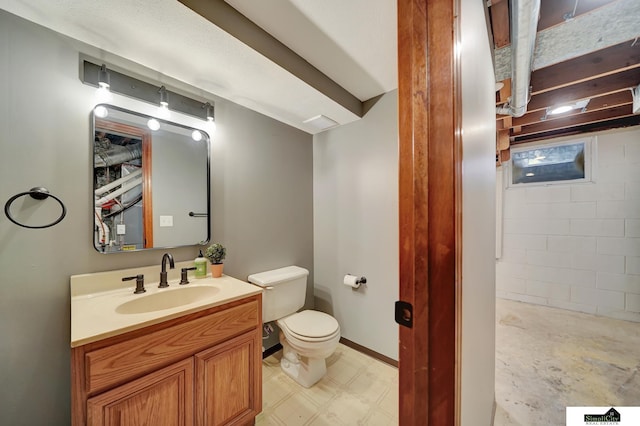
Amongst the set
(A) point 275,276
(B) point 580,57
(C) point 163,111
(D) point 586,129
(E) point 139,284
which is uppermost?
(B) point 580,57

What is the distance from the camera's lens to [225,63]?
134 centimetres

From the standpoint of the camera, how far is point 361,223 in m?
2.04

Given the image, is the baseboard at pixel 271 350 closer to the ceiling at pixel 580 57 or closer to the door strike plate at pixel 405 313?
the door strike plate at pixel 405 313

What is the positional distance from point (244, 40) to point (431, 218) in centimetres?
130

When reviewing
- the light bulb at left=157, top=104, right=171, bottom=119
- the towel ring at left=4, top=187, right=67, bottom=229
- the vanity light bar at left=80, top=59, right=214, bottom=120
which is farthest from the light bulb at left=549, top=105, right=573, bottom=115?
the towel ring at left=4, top=187, right=67, bottom=229

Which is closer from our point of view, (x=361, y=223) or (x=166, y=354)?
(x=166, y=354)

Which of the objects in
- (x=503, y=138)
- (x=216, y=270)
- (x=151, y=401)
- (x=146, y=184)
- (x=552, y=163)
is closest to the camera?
(x=151, y=401)

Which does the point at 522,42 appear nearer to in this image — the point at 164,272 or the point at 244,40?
the point at 244,40

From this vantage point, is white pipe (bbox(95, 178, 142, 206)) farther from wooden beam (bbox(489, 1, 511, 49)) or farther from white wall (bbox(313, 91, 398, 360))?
wooden beam (bbox(489, 1, 511, 49))

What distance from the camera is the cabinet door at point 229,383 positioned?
110cm

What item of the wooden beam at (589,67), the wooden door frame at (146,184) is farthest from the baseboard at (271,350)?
the wooden beam at (589,67)

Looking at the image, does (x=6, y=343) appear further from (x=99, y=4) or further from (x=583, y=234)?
(x=583, y=234)

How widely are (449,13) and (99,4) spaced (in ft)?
4.57

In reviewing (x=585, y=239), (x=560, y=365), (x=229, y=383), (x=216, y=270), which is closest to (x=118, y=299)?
(x=216, y=270)
